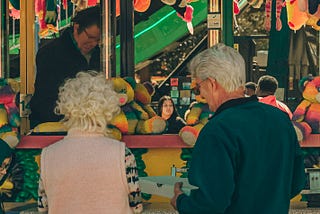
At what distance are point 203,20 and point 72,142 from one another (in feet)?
13.5

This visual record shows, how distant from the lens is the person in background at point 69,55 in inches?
305

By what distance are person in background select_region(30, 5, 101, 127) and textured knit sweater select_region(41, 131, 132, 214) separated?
3.89m

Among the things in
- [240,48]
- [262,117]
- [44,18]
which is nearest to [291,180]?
[262,117]

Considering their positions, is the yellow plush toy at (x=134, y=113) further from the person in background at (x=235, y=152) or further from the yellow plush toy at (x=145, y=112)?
the person in background at (x=235, y=152)

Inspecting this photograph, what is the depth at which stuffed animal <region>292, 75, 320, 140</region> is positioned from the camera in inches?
296

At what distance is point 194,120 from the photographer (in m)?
7.46

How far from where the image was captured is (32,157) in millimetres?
7559

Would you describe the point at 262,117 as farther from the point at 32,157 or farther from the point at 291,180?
the point at 32,157

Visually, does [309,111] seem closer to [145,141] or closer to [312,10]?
[312,10]

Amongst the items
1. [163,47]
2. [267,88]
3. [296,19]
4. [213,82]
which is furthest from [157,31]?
[213,82]

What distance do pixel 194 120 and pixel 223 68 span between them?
3727mm

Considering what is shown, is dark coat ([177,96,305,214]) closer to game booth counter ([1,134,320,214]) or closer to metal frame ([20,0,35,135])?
game booth counter ([1,134,320,214])

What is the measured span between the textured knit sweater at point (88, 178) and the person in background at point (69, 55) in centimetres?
389

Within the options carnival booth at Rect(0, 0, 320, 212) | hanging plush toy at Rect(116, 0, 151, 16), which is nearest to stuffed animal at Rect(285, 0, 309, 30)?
carnival booth at Rect(0, 0, 320, 212)
